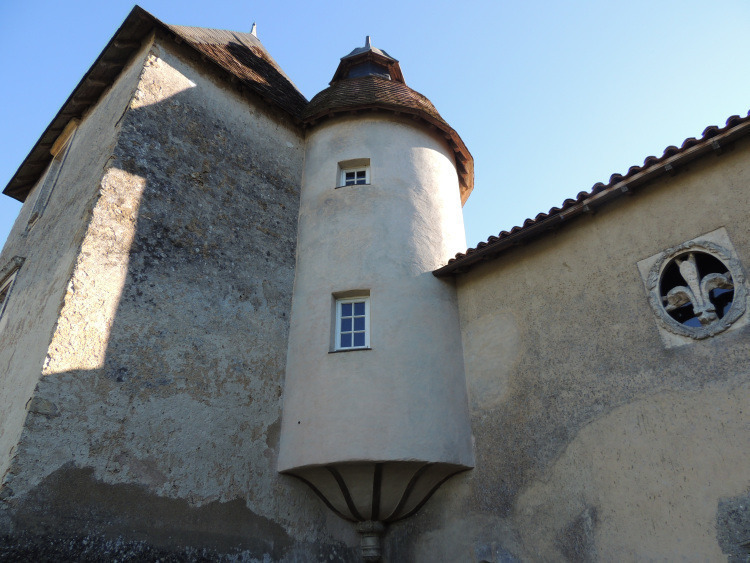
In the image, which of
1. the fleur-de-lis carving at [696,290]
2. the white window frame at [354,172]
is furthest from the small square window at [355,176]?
the fleur-de-lis carving at [696,290]

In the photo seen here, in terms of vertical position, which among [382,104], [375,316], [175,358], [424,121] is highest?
[382,104]

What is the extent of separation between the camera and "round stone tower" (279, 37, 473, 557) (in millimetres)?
8445

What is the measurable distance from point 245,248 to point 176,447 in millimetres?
3585

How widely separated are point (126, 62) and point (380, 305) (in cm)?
695

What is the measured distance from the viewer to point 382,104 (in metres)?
11.9

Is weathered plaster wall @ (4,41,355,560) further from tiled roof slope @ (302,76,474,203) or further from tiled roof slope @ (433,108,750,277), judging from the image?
tiled roof slope @ (433,108,750,277)

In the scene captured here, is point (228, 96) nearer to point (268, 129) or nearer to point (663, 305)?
point (268, 129)

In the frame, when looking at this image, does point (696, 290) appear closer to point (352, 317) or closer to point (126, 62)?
point (352, 317)

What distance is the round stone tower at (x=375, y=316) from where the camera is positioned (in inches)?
332

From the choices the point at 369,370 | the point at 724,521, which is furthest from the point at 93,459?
the point at 724,521

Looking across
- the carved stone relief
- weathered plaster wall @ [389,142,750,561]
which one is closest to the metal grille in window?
weathered plaster wall @ [389,142,750,561]

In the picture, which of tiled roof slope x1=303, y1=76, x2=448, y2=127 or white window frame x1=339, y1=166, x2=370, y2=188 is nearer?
white window frame x1=339, y1=166, x2=370, y2=188

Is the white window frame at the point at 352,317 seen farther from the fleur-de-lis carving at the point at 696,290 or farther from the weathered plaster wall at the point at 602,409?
the fleur-de-lis carving at the point at 696,290

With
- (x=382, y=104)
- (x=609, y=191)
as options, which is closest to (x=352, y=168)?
(x=382, y=104)
